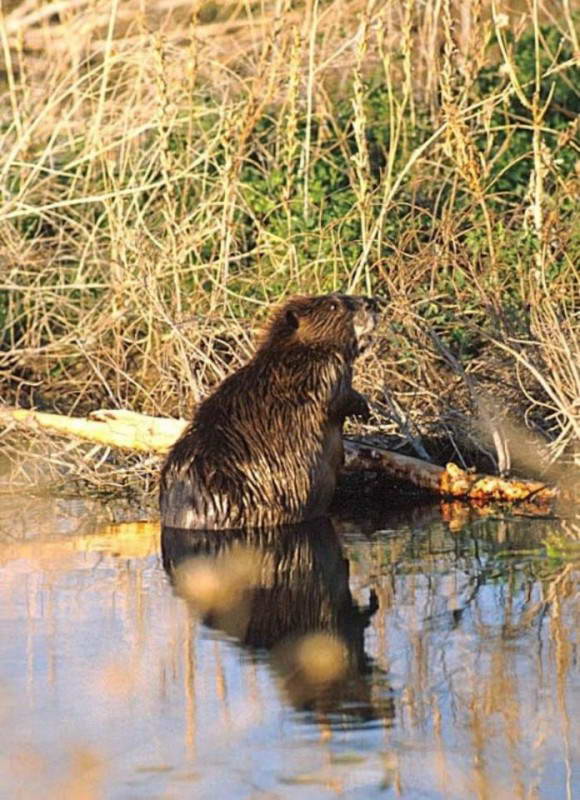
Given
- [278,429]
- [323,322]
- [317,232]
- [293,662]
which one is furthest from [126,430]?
[293,662]

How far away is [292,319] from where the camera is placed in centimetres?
643

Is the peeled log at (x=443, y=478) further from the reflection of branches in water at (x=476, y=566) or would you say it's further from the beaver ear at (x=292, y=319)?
the beaver ear at (x=292, y=319)

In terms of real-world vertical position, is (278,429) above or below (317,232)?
below

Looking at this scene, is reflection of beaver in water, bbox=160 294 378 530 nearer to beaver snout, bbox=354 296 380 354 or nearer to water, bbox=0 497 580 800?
beaver snout, bbox=354 296 380 354

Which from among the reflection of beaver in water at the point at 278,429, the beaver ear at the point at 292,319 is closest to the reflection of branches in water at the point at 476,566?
the reflection of beaver in water at the point at 278,429

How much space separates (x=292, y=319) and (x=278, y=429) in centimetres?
41

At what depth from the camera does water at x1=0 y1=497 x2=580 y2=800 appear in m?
3.73

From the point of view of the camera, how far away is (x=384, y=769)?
3719 mm

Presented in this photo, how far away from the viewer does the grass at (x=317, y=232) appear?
22.6 ft

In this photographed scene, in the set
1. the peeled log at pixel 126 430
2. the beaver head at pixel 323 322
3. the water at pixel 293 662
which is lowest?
the water at pixel 293 662

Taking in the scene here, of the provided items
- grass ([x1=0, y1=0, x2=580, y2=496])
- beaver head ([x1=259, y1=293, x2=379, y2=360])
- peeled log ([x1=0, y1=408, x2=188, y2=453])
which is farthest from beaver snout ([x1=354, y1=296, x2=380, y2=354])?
peeled log ([x1=0, y1=408, x2=188, y2=453])

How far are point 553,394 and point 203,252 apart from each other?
2.58m

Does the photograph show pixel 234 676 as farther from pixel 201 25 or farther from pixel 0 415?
pixel 201 25

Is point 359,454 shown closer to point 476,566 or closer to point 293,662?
point 476,566
